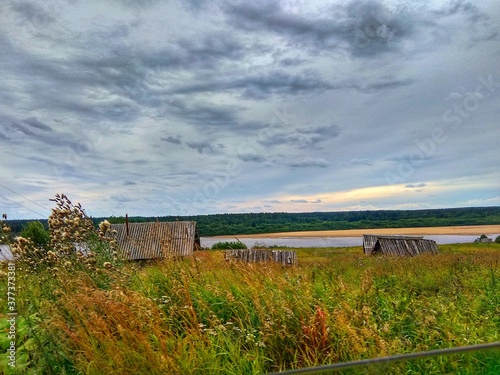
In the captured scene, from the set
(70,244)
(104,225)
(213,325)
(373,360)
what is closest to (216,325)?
(213,325)

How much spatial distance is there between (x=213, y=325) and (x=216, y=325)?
2.1 inches

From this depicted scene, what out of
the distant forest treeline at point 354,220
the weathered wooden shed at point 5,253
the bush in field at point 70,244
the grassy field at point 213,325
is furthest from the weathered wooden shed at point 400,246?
the distant forest treeline at point 354,220

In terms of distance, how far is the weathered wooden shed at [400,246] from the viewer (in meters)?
28.6

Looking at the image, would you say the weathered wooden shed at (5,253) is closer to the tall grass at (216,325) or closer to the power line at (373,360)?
the tall grass at (216,325)

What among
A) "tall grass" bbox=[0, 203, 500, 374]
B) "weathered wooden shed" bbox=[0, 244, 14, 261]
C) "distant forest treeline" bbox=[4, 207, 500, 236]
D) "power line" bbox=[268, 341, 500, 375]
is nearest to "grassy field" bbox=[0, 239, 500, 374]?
"tall grass" bbox=[0, 203, 500, 374]

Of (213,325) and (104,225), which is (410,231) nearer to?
(104,225)

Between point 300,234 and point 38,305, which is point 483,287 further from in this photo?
point 300,234

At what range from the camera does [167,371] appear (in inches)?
98.7

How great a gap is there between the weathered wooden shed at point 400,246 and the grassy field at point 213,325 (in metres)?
25.4

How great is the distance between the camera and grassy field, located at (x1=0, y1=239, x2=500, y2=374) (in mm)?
2734

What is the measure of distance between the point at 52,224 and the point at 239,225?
7508 cm

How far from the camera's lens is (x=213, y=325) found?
3.16 meters

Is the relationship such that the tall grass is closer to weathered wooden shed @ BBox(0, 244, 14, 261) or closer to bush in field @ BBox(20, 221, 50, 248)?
weathered wooden shed @ BBox(0, 244, 14, 261)

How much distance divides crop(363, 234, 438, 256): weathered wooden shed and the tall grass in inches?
1000
